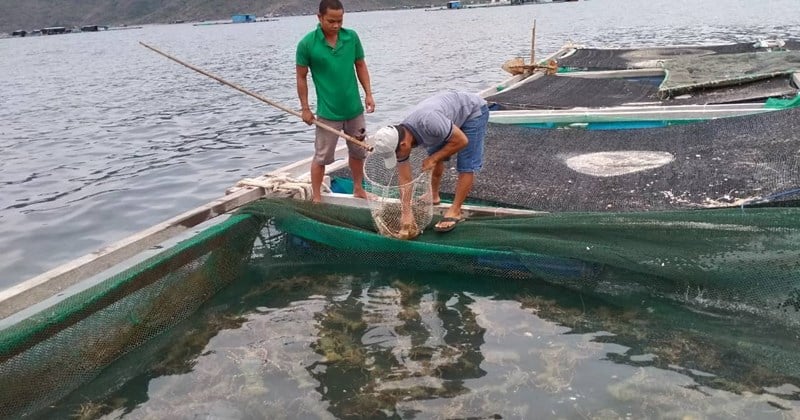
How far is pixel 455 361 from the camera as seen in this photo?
361 centimetres

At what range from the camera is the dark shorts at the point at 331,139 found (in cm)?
523

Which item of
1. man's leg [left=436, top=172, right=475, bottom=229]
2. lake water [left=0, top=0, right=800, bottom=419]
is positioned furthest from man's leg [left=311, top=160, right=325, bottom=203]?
man's leg [left=436, top=172, right=475, bottom=229]

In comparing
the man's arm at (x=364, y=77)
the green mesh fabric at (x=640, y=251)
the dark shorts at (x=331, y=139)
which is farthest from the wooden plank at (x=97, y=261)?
the man's arm at (x=364, y=77)

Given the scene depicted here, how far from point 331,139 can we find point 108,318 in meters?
2.37

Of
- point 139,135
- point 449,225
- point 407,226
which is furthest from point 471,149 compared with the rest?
point 139,135

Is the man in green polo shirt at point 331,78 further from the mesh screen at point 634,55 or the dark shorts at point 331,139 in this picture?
the mesh screen at point 634,55

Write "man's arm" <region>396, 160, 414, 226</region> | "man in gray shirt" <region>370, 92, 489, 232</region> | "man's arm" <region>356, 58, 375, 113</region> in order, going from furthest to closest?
1. "man's arm" <region>356, 58, 375, 113</region>
2. "man's arm" <region>396, 160, 414, 226</region>
3. "man in gray shirt" <region>370, 92, 489, 232</region>

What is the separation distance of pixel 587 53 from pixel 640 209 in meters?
12.8

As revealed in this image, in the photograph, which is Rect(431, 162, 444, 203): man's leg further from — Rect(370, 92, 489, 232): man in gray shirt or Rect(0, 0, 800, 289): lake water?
Rect(0, 0, 800, 289): lake water

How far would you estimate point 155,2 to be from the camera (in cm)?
12619

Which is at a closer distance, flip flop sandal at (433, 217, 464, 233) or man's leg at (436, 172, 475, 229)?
flip flop sandal at (433, 217, 464, 233)

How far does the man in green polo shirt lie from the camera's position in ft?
16.3

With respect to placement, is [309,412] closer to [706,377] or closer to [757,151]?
[706,377]

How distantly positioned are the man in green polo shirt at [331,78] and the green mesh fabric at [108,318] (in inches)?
40.9
